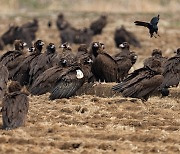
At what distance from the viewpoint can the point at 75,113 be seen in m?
14.7

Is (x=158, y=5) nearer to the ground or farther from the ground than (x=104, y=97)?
farther from the ground

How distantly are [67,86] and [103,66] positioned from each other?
257cm

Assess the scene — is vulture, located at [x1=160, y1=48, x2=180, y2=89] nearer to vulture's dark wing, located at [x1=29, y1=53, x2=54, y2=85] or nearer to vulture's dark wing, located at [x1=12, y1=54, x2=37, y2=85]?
vulture's dark wing, located at [x1=29, y1=53, x2=54, y2=85]

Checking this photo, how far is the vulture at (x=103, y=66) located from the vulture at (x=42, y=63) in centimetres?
113

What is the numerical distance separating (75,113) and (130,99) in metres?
1.69

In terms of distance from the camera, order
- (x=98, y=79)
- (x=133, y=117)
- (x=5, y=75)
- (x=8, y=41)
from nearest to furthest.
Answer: (x=133, y=117)
(x=5, y=75)
(x=98, y=79)
(x=8, y=41)

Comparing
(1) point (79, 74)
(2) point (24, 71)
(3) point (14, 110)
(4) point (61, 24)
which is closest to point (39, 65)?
(2) point (24, 71)

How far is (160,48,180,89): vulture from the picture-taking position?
17703mm

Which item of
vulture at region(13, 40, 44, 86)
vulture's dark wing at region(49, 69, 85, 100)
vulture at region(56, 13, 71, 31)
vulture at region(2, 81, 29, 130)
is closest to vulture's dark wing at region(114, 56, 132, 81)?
vulture at region(13, 40, 44, 86)

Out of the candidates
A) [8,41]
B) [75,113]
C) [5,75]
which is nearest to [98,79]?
[5,75]

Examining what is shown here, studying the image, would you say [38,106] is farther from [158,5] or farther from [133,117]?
[158,5]

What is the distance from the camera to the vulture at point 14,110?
12734 millimetres

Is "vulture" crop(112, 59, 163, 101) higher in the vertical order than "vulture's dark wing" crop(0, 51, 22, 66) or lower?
lower

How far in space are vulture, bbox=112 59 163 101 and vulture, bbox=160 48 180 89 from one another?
162 cm
